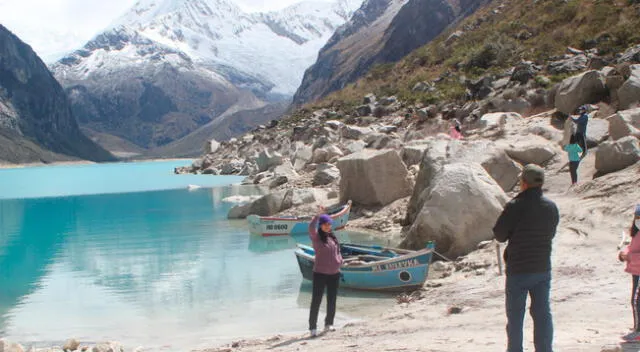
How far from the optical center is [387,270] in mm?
15312

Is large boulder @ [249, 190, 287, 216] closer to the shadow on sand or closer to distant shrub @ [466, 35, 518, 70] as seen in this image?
the shadow on sand

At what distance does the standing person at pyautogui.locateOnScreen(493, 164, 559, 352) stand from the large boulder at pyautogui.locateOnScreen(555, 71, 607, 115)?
24.5 metres

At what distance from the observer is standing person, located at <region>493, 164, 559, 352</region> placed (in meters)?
6.69

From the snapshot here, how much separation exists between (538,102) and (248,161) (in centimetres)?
5381

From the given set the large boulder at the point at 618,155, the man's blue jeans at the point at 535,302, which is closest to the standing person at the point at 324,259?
the man's blue jeans at the point at 535,302

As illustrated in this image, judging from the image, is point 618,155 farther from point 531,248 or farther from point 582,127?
point 531,248

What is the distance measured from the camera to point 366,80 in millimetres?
98875

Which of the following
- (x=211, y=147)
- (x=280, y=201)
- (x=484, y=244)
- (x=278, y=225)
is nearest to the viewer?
(x=484, y=244)

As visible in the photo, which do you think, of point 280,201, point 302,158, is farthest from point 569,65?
point 302,158

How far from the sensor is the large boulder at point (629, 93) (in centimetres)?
2645

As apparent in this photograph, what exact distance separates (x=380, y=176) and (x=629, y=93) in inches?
416

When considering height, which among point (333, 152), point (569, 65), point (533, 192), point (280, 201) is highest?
point (569, 65)

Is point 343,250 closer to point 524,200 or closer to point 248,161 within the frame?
point 524,200

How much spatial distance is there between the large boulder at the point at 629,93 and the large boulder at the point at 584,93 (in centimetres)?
192
